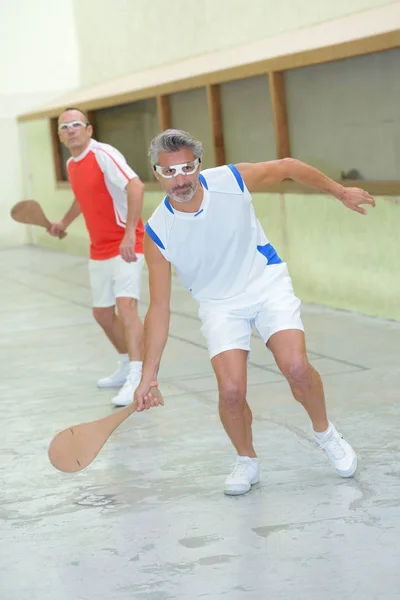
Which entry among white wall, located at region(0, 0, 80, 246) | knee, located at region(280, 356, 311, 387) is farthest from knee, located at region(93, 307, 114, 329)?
white wall, located at region(0, 0, 80, 246)

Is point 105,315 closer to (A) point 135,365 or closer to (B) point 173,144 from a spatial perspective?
(A) point 135,365

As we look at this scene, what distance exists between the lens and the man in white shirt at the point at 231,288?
205 inches

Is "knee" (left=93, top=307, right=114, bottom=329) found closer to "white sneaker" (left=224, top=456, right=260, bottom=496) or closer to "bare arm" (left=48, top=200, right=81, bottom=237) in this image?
"bare arm" (left=48, top=200, right=81, bottom=237)

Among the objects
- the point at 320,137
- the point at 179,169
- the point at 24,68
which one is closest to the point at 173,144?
the point at 179,169

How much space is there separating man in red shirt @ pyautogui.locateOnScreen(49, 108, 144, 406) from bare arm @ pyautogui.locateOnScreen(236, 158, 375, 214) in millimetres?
2173

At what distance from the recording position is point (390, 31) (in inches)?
351

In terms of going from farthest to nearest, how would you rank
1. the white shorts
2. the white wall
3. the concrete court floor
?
the white wall, the white shorts, the concrete court floor

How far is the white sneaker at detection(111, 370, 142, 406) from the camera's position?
24.2 feet

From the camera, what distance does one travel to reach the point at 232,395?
522 cm

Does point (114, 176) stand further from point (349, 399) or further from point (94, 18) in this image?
point (94, 18)

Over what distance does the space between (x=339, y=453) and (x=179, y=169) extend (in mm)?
1445

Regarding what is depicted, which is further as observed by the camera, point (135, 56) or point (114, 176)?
point (135, 56)

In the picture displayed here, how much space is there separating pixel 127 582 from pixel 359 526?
96cm

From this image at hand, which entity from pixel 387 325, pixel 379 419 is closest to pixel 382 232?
pixel 387 325
